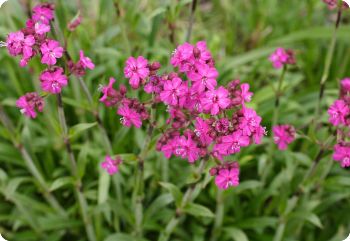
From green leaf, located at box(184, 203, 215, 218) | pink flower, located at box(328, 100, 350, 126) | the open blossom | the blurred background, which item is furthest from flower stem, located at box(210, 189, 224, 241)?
pink flower, located at box(328, 100, 350, 126)

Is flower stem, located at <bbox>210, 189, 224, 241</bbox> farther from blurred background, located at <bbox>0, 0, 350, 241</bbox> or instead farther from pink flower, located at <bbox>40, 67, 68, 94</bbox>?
pink flower, located at <bbox>40, 67, 68, 94</bbox>

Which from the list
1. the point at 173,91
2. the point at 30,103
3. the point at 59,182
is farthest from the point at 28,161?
the point at 173,91

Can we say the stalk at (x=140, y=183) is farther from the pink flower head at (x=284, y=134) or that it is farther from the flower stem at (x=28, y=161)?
the pink flower head at (x=284, y=134)

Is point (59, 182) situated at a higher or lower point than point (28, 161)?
lower

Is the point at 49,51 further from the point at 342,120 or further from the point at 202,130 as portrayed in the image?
the point at 342,120

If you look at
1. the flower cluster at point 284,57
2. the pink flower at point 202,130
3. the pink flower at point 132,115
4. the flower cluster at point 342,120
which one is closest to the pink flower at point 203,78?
the pink flower at point 202,130

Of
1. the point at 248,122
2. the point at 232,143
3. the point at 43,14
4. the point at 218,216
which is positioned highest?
the point at 43,14
